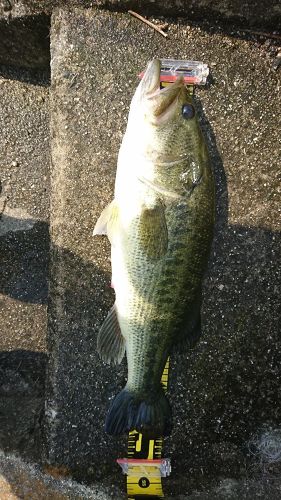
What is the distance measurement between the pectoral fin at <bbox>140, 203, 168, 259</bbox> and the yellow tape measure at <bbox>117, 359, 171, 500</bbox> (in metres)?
1.01

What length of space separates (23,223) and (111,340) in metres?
1.26

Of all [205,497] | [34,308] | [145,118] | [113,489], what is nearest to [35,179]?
[34,308]

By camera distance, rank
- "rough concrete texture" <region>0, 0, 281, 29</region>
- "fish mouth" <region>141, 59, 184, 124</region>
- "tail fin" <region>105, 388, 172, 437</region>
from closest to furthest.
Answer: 1. "fish mouth" <region>141, 59, 184, 124</region>
2. "tail fin" <region>105, 388, 172, 437</region>
3. "rough concrete texture" <region>0, 0, 281, 29</region>

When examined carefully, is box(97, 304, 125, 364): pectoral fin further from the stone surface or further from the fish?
the stone surface

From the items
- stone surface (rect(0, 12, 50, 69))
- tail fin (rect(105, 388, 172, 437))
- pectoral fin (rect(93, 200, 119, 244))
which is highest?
stone surface (rect(0, 12, 50, 69))

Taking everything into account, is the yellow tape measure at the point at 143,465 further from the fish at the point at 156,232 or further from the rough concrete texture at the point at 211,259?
the fish at the point at 156,232

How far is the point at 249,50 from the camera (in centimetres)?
274

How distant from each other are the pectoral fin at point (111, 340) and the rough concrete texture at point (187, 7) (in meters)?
1.82

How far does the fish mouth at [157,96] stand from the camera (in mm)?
2133

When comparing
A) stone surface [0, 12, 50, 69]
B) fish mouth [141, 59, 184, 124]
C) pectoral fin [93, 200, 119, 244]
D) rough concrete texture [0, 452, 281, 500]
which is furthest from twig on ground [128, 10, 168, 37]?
rough concrete texture [0, 452, 281, 500]

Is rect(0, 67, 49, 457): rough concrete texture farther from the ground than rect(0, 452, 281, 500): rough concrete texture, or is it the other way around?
rect(0, 67, 49, 457): rough concrete texture

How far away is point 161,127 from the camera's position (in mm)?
2164

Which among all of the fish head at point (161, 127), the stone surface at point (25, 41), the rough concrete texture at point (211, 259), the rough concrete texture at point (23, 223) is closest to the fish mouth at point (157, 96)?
the fish head at point (161, 127)

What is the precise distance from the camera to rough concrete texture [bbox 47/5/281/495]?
2.70 metres
